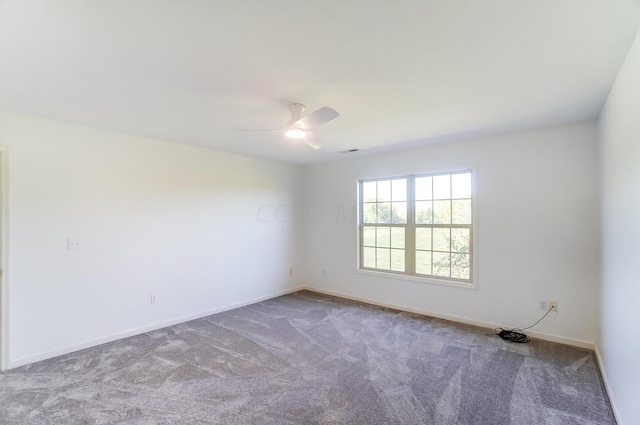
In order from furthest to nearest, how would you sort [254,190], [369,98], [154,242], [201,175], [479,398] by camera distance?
[254,190] < [201,175] < [154,242] < [369,98] < [479,398]

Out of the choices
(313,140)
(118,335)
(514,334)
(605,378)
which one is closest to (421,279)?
(514,334)

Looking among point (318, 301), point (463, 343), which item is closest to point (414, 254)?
point (463, 343)

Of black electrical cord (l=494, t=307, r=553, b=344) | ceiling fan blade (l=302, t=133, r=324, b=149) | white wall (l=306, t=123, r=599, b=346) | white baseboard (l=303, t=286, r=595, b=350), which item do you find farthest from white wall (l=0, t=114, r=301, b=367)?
black electrical cord (l=494, t=307, r=553, b=344)

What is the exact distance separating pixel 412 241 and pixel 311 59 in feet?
11.0

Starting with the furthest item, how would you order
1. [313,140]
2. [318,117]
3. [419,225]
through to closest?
[419,225]
[313,140]
[318,117]

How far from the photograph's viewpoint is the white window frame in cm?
386

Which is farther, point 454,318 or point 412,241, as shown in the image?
point 412,241

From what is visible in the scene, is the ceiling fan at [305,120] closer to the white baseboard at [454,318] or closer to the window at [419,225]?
the window at [419,225]

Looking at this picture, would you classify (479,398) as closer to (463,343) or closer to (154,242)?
(463,343)

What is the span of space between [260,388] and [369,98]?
261 centimetres

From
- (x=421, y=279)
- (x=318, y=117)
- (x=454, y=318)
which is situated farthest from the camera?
(x=421, y=279)

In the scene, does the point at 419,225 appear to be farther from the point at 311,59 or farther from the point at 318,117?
the point at 311,59

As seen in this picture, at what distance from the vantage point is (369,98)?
2482 millimetres

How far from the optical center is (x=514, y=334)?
344 centimetres
